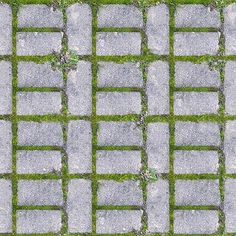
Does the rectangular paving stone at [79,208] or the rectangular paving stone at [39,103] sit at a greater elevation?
the rectangular paving stone at [39,103]

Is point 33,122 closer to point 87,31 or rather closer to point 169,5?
point 87,31

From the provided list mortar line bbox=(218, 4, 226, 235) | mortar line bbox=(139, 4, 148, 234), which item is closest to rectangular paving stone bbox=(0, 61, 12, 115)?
mortar line bbox=(139, 4, 148, 234)

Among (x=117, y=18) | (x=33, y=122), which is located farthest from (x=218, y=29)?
(x=33, y=122)

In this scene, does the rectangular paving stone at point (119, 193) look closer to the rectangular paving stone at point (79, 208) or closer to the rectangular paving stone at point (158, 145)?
the rectangular paving stone at point (79, 208)

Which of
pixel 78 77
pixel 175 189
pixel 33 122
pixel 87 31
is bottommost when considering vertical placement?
pixel 175 189

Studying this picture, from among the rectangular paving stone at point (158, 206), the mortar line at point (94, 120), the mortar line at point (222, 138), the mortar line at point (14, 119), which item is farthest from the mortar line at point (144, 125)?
the mortar line at point (14, 119)


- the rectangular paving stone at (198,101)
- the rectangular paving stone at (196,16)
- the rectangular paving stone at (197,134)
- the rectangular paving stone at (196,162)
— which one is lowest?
the rectangular paving stone at (196,162)

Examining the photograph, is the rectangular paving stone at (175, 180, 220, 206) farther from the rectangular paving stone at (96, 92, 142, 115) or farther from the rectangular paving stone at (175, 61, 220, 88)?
the rectangular paving stone at (175, 61, 220, 88)
